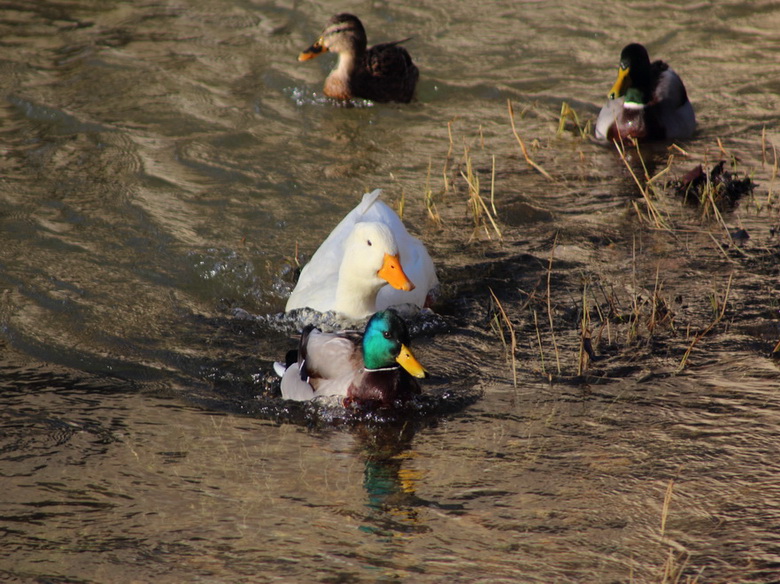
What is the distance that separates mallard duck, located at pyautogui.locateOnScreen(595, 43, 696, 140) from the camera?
8961 millimetres

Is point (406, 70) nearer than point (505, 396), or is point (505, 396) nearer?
point (505, 396)

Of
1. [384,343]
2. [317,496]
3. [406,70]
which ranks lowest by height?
[317,496]

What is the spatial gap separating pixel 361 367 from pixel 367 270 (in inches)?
29.9

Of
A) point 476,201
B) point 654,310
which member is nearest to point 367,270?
point 654,310

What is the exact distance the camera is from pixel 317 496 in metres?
4.22

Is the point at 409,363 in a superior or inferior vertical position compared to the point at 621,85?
inferior

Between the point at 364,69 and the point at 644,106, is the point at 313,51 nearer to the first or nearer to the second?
the point at 364,69

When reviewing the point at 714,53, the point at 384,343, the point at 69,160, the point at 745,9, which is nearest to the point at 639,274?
the point at 384,343

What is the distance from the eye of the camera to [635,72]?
8.95m

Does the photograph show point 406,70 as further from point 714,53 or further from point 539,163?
point 714,53

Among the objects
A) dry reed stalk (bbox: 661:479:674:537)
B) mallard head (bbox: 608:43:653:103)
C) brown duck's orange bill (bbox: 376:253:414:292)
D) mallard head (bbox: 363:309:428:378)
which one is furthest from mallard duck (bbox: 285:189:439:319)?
mallard head (bbox: 608:43:653:103)

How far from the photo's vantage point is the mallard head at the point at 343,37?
995cm

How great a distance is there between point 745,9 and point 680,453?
30.0ft

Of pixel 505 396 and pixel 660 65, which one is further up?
pixel 660 65
